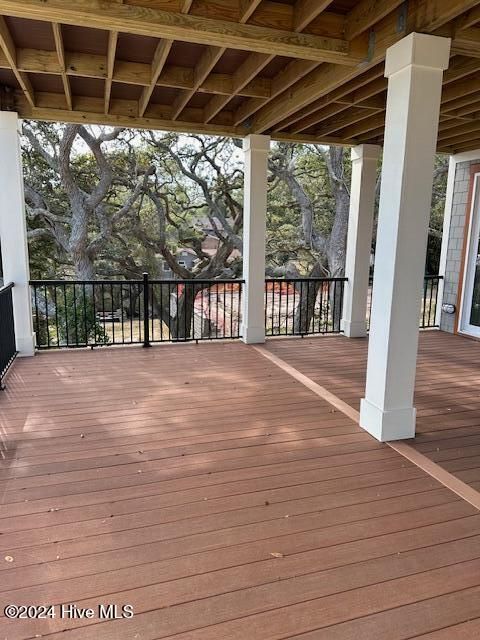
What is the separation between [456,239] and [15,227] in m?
5.96

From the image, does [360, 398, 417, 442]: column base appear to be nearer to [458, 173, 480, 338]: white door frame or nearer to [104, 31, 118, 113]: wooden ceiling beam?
[104, 31, 118, 113]: wooden ceiling beam

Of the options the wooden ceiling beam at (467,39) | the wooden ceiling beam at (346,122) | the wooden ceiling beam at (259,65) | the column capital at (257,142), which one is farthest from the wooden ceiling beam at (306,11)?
the column capital at (257,142)

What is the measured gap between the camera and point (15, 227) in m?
4.80

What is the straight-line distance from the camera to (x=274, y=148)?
11.1 meters

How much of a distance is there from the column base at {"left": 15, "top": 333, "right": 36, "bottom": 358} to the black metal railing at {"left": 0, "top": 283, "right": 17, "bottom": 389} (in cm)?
12

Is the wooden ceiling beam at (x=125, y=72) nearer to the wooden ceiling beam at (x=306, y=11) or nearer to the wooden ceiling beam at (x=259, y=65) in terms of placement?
the wooden ceiling beam at (x=259, y=65)

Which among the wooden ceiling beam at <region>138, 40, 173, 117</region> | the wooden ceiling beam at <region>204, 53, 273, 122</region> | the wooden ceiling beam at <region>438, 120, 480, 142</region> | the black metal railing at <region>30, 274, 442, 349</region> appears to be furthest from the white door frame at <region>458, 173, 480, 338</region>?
the wooden ceiling beam at <region>138, 40, 173, 117</region>

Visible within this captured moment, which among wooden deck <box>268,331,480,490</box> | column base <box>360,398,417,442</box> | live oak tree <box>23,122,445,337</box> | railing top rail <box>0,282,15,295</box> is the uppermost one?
live oak tree <box>23,122,445,337</box>

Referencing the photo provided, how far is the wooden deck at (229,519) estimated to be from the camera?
1636mm

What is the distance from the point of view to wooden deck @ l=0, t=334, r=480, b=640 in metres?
1.64

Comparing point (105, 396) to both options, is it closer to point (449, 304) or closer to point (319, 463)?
point (319, 463)

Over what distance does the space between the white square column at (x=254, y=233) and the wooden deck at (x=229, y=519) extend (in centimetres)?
198

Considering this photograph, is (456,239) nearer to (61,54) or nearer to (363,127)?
(363,127)

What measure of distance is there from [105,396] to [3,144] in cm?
298
